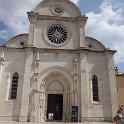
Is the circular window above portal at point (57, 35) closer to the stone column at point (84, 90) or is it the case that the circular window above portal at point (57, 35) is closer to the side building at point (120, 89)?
the stone column at point (84, 90)

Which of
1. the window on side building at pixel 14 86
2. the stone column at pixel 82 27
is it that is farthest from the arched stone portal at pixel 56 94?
the stone column at pixel 82 27

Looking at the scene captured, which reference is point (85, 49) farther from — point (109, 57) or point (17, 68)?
point (17, 68)

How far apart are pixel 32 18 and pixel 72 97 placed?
10.5 m

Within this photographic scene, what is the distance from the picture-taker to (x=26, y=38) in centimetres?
2372

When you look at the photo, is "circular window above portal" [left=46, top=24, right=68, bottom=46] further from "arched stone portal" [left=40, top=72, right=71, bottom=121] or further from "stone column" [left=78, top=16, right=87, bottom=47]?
"arched stone portal" [left=40, top=72, right=71, bottom=121]

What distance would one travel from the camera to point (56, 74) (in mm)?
22297

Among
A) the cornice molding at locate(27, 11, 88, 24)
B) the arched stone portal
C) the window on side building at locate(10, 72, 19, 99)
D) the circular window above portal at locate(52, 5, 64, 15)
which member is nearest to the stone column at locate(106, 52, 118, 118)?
the arched stone portal

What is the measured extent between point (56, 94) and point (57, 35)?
7.05m

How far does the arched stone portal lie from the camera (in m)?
21.7

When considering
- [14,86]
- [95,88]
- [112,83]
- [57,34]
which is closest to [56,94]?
[95,88]

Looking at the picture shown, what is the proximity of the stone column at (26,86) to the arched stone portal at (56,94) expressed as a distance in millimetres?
1561

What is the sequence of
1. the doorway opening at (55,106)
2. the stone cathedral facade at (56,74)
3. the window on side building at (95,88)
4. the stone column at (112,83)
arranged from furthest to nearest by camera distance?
the window on side building at (95,88) → the doorway opening at (55,106) → the stone column at (112,83) → the stone cathedral facade at (56,74)

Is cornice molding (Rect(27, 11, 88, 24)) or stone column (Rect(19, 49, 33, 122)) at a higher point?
cornice molding (Rect(27, 11, 88, 24))

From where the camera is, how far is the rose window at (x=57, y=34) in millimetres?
23953
